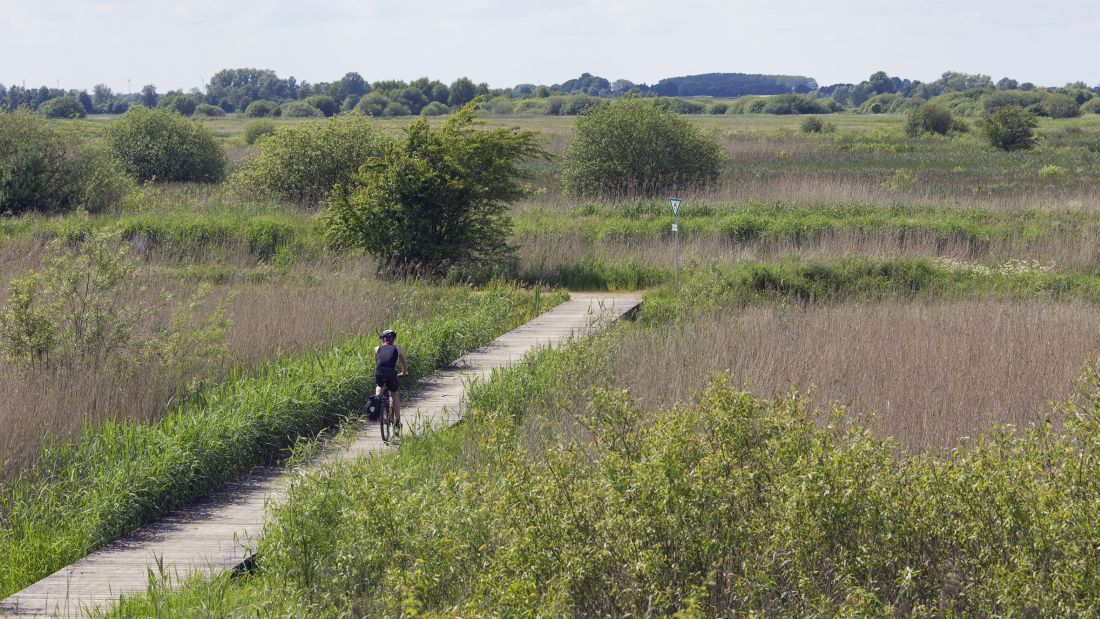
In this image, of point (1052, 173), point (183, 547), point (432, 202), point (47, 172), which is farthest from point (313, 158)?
point (1052, 173)

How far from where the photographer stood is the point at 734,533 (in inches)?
232

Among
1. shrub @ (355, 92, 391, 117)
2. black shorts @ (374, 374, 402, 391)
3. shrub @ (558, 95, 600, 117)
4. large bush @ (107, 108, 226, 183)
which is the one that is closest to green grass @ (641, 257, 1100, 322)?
black shorts @ (374, 374, 402, 391)

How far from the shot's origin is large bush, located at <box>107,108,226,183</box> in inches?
1479

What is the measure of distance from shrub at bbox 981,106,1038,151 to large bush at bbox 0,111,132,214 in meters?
48.0

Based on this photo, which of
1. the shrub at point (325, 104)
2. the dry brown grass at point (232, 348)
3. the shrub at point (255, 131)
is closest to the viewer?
the dry brown grass at point (232, 348)

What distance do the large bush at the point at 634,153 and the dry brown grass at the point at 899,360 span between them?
1713cm

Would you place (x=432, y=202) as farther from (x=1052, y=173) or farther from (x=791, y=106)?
(x=791, y=106)

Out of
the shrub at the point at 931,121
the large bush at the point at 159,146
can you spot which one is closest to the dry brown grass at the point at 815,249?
the large bush at the point at 159,146

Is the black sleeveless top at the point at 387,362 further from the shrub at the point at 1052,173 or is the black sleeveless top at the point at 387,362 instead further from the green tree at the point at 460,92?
the green tree at the point at 460,92

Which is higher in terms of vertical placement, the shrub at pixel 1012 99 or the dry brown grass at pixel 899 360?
the shrub at pixel 1012 99

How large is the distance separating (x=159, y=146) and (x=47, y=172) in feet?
34.9

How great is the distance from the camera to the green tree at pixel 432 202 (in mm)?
21016

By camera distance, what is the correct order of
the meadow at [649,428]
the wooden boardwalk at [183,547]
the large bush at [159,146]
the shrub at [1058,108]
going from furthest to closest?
the shrub at [1058,108] < the large bush at [159,146] < the wooden boardwalk at [183,547] < the meadow at [649,428]

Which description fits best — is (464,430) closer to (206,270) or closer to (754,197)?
(206,270)
